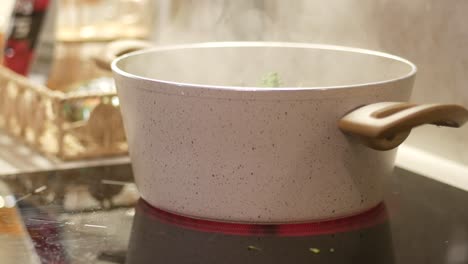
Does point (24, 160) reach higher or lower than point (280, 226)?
lower

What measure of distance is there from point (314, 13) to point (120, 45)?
254mm

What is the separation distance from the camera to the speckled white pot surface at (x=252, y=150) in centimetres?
65

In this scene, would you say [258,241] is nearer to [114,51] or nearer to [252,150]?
[252,150]

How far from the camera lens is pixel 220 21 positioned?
3.78 ft

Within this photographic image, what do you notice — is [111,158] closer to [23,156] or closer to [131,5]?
[23,156]

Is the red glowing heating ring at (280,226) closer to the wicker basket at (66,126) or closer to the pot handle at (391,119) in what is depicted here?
the pot handle at (391,119)

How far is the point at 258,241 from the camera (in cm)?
68

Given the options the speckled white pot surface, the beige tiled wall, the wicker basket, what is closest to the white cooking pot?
the speckled white pot surface

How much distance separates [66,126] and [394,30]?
1.50 feet

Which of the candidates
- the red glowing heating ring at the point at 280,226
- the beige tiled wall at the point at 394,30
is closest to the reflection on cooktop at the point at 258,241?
the red glowing heating ring at the point at 280,226

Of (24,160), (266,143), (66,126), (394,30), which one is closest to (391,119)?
(266,143)

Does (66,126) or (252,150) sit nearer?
(252,150)

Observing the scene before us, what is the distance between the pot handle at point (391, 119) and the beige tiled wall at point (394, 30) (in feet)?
0.68

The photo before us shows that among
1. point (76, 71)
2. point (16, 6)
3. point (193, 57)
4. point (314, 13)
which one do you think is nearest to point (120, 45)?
point (193, 57)
